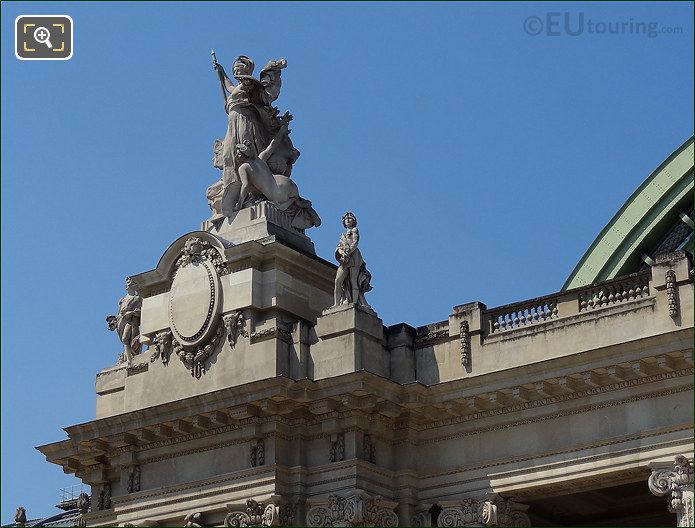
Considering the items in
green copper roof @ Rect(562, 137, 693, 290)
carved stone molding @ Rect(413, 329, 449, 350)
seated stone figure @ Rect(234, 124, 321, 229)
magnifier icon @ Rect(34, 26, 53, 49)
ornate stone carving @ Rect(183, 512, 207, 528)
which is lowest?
ornate stone carving @ Rect(183, 512, 207, 528)

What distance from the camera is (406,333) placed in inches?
1561

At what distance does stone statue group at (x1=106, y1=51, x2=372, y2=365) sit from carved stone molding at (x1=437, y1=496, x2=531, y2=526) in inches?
329

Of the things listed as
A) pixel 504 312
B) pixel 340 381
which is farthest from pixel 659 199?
pixel 340 381

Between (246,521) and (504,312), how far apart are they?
732cm

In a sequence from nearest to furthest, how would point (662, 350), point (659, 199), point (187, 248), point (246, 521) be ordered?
point (662, 350)
point (246, 521)
point (187, 248)
point (659, 199)

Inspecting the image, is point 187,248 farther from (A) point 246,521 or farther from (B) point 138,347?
(A) point 246,521

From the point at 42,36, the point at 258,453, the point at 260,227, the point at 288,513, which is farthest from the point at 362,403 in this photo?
the point at 42,36

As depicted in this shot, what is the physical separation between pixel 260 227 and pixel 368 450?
608cm

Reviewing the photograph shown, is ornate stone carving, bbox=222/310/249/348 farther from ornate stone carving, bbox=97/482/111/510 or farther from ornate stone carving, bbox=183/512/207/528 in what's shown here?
ornate stone carving, bbox=97/482/111/510

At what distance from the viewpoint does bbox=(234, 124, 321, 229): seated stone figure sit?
41844mm

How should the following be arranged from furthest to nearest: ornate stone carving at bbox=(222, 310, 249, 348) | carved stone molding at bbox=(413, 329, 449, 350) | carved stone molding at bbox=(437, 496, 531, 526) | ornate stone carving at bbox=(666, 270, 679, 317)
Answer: ornate stone carving at bbox=(222, 310, 249, 348) < carved stone molding at bbox=(413, 329, 449, 350) < carved stone molding at bbox=(437, 496, 531, 526) < ornate stone carving at bbox=(666, 270, 679, 317)

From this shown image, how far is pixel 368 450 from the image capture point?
126 feet

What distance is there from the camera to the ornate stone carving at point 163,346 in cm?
4097

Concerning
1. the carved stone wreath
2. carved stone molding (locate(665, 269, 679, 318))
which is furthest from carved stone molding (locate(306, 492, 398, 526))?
carved stone molding (locate(665, 269, 679, 318))
